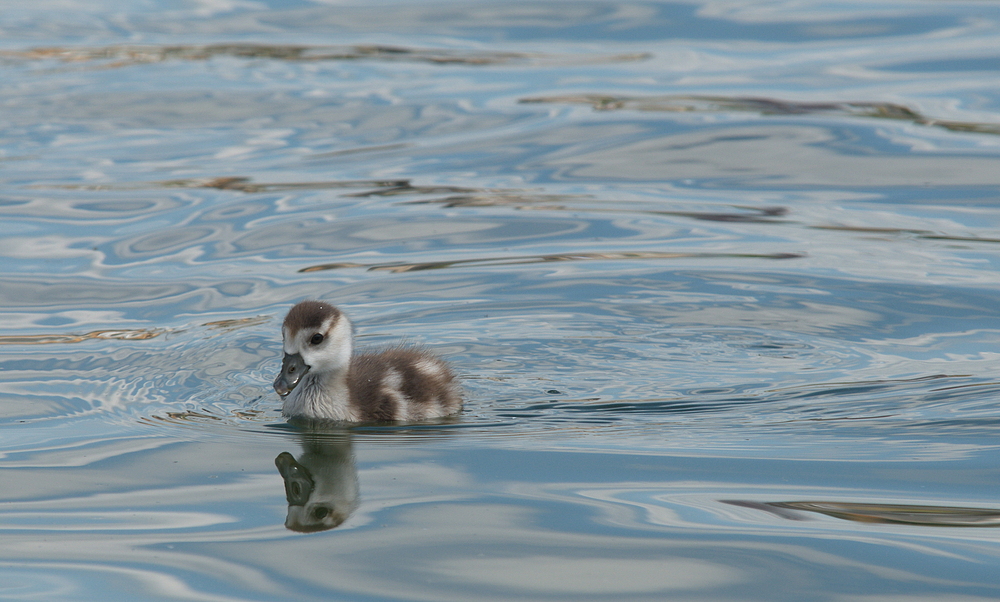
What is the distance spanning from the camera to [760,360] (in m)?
6.63

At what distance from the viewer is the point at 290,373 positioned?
19.4 ft

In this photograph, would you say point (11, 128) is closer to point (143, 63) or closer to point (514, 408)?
point (143, 63)

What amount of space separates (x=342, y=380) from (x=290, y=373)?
30 centimetres

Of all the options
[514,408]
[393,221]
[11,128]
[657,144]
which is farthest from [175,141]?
[514,408]

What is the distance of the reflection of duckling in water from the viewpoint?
15.7 feet

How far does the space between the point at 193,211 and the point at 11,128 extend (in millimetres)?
3694

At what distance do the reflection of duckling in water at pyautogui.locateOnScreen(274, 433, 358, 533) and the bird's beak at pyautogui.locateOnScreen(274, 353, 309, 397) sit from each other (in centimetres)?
25

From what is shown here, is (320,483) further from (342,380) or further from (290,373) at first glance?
(342,380)

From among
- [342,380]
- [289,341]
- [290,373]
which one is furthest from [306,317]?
[342,380]

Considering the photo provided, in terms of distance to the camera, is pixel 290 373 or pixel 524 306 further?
pixel 524 306

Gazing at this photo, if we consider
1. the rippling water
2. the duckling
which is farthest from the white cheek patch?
the rippling water

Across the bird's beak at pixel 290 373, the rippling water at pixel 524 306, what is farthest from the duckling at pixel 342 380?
the rippling water at pixel 524 306

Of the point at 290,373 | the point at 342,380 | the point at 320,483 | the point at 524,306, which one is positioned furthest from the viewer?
the point at 524,306

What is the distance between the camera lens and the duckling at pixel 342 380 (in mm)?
5945
